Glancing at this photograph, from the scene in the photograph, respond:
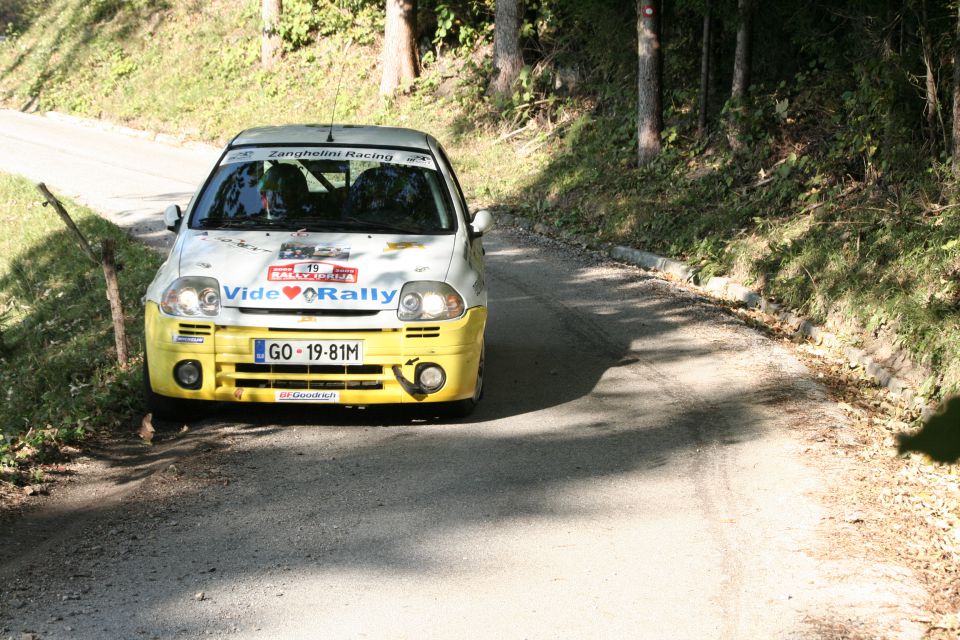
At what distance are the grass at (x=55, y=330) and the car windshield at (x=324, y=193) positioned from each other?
1496mm

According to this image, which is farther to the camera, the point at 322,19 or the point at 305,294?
the point at 322,19

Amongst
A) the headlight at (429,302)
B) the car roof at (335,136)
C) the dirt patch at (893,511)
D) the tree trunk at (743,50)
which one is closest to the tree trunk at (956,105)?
the dirt patch at (893,511)

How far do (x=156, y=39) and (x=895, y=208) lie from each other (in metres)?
27.9

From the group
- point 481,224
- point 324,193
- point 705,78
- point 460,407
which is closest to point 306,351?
point 460,407

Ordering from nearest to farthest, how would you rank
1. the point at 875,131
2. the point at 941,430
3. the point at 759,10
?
the point at 941,430, the point at 875,131, the point at 759,10

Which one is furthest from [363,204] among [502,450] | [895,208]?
[895,208]

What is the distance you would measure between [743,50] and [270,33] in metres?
17.4

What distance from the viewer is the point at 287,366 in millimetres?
6426

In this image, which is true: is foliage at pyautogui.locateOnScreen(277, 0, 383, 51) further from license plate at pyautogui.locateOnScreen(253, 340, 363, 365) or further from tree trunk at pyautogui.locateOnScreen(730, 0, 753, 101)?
license plate at pyautogui.locateOnScreen(253, 340, 363, 365)

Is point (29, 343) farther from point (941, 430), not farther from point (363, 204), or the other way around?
point (941, 430)

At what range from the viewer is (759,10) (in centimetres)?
1454

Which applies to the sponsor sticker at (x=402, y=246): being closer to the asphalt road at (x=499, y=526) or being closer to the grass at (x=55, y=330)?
the asphalt road at (x=499, y=526)

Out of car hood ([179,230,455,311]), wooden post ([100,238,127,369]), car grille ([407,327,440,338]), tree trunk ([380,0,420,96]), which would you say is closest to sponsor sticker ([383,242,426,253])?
car hood ([179,230,455,311])

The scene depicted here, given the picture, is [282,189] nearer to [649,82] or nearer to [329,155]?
[329,155]
